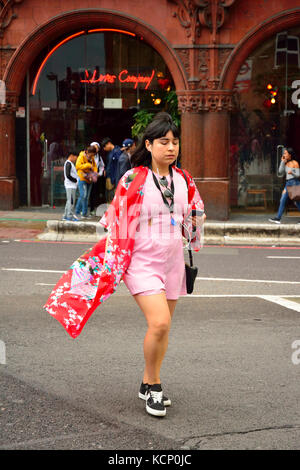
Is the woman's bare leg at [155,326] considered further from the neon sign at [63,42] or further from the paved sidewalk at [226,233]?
the neon sign at [63,42]

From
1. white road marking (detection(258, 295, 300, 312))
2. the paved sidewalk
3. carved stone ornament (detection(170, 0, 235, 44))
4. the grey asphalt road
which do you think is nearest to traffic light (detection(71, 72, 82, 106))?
carved stone ornament (detection(170, 0, 235, 44))

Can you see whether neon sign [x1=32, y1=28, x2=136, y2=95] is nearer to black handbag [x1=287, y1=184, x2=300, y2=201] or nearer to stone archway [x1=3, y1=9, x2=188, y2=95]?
stone archway [x1=3, y1=9, x2=188, y2=95]

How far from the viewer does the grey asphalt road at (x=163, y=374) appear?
16.6 feet

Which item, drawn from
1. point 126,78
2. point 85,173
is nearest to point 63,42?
point 126,78

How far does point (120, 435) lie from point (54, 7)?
657 inches

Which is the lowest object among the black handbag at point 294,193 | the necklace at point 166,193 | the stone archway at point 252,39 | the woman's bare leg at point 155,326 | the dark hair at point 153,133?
the woman's bare leg at point 155,326

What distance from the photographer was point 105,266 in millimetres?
5500

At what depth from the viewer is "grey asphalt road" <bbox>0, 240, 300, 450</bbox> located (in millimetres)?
5051

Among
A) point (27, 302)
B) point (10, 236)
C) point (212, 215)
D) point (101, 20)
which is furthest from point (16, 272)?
point (101, 20)

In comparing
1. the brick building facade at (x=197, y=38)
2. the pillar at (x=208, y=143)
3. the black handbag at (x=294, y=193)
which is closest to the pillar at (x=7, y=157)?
the brick building facade at (x=197, y=38)

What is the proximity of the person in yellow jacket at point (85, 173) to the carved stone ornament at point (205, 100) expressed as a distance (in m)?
2.62

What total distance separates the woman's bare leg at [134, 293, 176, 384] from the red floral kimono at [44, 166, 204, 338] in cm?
26

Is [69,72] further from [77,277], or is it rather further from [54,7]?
[77,277]

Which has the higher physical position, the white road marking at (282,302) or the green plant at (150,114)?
the green plant at (150,114)
